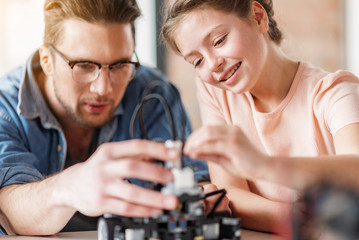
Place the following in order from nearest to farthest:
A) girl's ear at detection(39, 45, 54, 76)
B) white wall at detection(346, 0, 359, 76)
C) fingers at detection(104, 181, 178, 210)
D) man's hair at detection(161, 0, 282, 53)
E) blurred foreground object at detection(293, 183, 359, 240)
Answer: blurred foreground object at detection(293, 183, 359, 240), fingers at detection(104, 181, 178, 210), man's hair at detection(161, 0, 282, 53), girl's ear at detection(39, 45, 54, 76), white wall at detection(346, 0, 359, 76)

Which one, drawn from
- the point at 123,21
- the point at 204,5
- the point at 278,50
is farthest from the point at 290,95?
the point at 123,21

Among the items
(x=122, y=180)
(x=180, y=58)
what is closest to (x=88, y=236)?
(x=122, y=180)

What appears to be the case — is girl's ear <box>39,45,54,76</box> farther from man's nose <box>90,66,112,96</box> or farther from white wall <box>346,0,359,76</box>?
white wall <box>346,0,359,76</box>

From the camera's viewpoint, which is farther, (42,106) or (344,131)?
(42,106)

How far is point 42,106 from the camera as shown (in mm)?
1463

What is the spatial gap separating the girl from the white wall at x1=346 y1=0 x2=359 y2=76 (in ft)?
6.59

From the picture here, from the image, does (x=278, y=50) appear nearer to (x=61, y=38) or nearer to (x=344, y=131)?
(x=344, y=131)

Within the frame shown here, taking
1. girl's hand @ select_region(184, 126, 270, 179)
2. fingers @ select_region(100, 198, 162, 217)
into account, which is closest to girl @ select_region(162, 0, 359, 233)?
girl's hand @ select_region(184, 126, 270, 179)

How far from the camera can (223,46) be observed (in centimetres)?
99

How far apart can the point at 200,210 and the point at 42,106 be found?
0.92 m

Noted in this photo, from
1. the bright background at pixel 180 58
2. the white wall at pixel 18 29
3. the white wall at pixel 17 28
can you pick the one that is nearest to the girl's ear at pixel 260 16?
the bright background at pixel 180 58

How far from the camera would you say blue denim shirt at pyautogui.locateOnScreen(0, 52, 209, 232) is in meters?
1.28

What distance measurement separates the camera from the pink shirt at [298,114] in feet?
3.20

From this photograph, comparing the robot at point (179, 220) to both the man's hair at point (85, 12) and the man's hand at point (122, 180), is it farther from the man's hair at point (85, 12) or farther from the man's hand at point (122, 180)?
the man's hair at point (85, 12)
